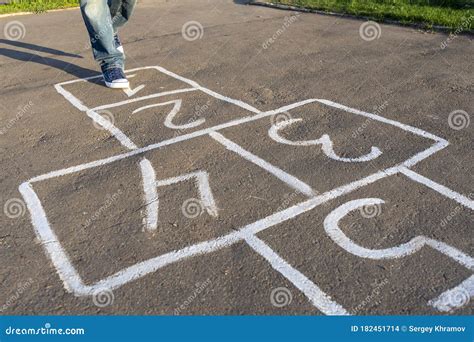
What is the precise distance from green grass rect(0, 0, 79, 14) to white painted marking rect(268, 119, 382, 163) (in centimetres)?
1000

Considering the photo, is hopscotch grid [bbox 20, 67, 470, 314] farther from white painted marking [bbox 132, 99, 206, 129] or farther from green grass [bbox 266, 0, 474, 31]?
green grass [bbox 266, 0, 474, 31]

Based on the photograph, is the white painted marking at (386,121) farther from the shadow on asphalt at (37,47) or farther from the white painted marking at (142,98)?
the shadow on asphalt at (37,47)

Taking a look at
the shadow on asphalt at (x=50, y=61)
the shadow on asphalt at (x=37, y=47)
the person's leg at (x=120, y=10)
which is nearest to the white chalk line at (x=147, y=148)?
the shadow on asphalt at (x=50, y=61)

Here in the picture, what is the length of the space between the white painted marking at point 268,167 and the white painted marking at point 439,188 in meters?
0.81

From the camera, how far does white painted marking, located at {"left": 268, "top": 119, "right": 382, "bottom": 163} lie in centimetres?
383

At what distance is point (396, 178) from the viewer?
354 cm

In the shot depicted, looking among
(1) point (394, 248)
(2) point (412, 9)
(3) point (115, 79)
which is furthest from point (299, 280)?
(2) point (412, 9)

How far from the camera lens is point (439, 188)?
3402 mm

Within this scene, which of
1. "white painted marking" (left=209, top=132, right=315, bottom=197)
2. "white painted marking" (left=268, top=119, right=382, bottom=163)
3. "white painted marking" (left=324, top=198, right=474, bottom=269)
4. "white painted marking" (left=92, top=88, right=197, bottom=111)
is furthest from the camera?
"white painted marking" (left=92, top=88, right=197, bottom=111)

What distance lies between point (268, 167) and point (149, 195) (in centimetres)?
98

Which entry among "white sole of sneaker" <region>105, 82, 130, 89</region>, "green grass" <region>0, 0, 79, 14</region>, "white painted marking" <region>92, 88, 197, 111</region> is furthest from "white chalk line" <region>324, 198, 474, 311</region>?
"green grass" <region>0, 0, 79, 14</region>

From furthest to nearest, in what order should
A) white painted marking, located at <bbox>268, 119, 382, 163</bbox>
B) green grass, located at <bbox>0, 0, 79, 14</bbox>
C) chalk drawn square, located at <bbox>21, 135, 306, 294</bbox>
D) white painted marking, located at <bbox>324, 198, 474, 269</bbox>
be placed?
green grass, located at <bbox>0, 0, 79, 14</bbox> → white painted marking, located at <bbox>268, 119, 382, 163</bbox> → chalk drawn square, located at <bbox>21, 135, 306, 294</bbox> → white painted marking, located at <bbox>324, 198, 474, 269</bbox>

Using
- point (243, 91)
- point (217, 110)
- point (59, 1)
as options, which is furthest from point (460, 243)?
point (59, 1)

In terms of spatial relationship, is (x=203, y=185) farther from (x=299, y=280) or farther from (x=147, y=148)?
(x=299, y=280)
